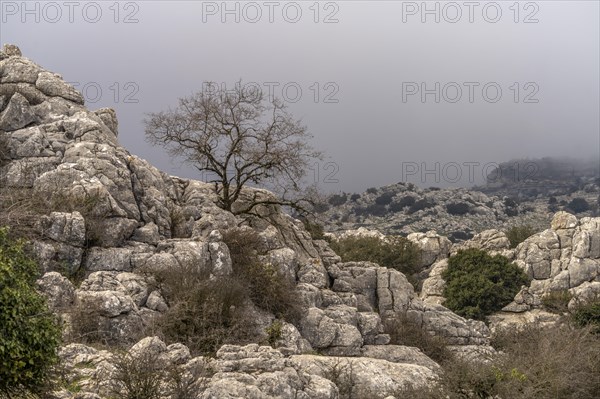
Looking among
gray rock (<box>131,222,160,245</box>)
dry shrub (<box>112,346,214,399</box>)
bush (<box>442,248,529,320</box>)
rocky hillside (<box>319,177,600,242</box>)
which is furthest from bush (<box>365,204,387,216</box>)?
dry shrub (<box>112,346,214,399</box>)

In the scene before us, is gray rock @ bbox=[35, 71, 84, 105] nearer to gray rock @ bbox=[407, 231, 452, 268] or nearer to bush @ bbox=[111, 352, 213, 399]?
bush @ bbox=[111, 352, 213, 399]

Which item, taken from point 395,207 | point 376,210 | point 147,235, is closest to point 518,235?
point 147,235

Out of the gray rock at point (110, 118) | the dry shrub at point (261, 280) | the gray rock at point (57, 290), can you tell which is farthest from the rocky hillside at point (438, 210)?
the gray rock at point (57, 290)

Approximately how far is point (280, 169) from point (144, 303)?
12.9 metres

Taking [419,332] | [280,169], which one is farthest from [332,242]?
[419,332]

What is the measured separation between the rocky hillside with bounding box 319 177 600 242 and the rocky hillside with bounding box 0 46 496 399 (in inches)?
2872

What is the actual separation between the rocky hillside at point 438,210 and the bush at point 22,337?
90539mm

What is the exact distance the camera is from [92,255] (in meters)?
25.4

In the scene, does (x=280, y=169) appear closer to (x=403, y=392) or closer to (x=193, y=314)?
(x=193, y=314)

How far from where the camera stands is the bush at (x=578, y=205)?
142875mm

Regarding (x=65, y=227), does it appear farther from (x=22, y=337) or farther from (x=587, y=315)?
(x=587, y=315)

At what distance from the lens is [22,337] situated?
1486 cm

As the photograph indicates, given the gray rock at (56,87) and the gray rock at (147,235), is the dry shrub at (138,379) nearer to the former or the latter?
the gray rock at (147,235)

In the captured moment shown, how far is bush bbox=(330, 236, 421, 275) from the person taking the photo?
187ft
